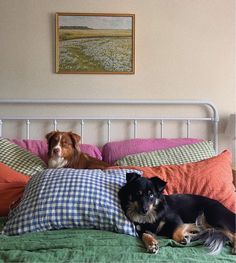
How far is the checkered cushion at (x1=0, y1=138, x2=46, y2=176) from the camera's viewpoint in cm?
204

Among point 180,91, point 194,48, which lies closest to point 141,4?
point 194,48

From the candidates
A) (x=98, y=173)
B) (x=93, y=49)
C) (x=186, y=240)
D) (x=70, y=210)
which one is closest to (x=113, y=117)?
(x=93, y=49)

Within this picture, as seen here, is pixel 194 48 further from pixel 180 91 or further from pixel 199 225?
pixel 199 225

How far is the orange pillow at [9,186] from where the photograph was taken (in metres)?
1.71

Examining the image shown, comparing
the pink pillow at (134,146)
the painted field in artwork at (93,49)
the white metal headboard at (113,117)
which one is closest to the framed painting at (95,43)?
the painted field in artwork at (93,49)

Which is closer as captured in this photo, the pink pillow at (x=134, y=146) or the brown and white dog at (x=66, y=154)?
the brown and white dog at (x=66, y=154)

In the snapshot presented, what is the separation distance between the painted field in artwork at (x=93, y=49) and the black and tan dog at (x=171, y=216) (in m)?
1.14

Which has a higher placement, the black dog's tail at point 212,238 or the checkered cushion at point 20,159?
the checkered cushion at point 20,159

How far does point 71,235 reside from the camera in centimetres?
140

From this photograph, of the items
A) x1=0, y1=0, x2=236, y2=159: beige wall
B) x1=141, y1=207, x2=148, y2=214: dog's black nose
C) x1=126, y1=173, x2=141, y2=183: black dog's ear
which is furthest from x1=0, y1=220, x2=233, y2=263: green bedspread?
x1=0, y1=0, x2=236, y2=159: beige wall

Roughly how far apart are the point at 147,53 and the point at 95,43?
0.37m

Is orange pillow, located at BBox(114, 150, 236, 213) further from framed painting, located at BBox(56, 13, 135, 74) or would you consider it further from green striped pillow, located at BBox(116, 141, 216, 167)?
framed painting, located at BBox(56, 13, 135, 74)

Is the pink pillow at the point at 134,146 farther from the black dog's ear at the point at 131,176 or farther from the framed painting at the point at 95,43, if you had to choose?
the black dog's ear at the point at 131,176

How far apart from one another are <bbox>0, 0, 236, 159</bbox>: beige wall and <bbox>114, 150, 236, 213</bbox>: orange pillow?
2.40 feet
